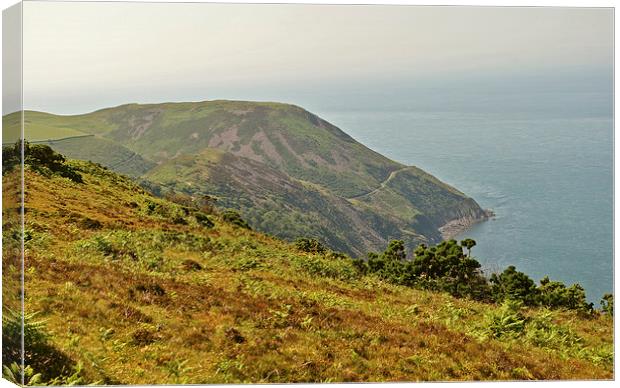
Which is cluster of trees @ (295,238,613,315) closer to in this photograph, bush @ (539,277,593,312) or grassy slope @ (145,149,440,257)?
bush @ (539,277,593,312)

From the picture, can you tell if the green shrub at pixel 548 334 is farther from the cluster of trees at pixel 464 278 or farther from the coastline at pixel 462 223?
the coastline at pixel 462 223

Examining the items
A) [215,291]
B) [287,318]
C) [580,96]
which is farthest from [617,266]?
[215,291]

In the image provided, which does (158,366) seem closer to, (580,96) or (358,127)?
(358,127)

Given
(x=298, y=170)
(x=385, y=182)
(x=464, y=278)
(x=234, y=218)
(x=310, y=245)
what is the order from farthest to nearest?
(x=234, y=218) < (x=310, y=245) < (x=385, y=182) < (x=298, y=170) < (x=464, y=278)

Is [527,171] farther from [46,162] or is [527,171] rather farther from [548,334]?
[46,162]

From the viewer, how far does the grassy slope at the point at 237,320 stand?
1423cm

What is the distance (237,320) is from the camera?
15.6m

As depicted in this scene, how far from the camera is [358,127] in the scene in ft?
66.3

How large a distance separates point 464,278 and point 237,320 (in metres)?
7.45

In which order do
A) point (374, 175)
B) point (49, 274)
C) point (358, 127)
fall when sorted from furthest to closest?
point (374, 175), point (358, 127), point (49, 274)

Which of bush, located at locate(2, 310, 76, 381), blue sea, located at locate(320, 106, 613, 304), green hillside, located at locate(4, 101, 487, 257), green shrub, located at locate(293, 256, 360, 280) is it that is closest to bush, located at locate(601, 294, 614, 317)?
blue sea, located at locate(320, 106, 613, 304)

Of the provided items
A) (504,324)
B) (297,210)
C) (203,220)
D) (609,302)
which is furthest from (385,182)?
(609,302)

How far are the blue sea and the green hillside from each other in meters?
0.64

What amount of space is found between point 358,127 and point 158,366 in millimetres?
9784
